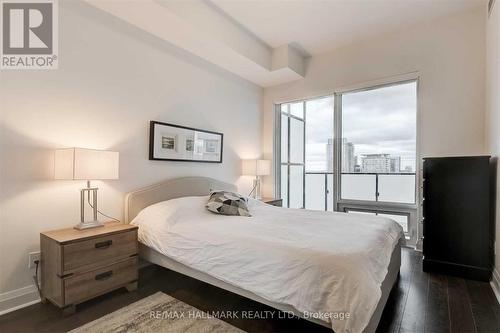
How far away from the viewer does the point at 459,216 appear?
8.61 feet

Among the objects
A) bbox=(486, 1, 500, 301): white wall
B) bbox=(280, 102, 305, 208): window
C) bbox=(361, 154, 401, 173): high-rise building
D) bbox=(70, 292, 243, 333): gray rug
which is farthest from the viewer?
bbox=(280, 102, 305, 208): window

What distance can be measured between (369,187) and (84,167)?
379 centimetres

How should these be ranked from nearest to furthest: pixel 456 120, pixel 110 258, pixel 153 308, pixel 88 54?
1. pixel 153 308
2. pixel 110 258
3. pixel 88 54
4. pixel 456 120

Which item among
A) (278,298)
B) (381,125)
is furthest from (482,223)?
(278,298)

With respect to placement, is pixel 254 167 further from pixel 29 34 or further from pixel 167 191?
pixel 29 34

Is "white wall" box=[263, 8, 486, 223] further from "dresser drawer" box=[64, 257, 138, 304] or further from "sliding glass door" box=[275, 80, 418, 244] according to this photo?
"dresser drawer" box=[64, 257, 138, 304]

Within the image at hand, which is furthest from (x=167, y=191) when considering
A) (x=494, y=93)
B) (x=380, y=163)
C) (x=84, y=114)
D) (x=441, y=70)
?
(x=441, y=70)

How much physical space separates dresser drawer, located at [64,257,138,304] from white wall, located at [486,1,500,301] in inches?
127

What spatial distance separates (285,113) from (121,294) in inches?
155

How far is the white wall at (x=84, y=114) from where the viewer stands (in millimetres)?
2014

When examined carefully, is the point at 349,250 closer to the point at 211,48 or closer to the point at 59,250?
the point at 59,250

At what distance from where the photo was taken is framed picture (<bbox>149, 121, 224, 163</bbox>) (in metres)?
2.96

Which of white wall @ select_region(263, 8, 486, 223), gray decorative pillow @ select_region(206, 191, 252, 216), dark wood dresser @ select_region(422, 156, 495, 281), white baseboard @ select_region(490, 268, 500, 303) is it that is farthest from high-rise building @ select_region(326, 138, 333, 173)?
white baseboard @ select_region(490, 268, 500, 303)

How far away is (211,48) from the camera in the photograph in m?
3.23
